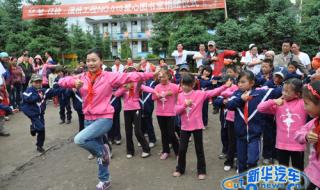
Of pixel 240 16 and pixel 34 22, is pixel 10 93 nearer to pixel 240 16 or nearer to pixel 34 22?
pixel 240 16

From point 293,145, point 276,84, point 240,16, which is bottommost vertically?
point 293,145

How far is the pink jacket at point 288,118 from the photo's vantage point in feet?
13.4

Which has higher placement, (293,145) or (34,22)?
(34,22)

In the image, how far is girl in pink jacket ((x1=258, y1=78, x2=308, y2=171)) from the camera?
13.3 ft

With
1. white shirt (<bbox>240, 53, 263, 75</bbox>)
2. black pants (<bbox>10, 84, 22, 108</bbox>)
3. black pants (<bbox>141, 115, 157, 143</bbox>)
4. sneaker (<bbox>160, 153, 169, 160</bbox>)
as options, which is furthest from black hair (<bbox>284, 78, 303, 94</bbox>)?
black pants (<bbox>10, 84, 22, 108</bbox>)

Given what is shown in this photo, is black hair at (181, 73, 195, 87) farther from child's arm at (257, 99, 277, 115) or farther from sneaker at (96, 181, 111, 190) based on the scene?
sneaker at (96, 181, 111, 190)

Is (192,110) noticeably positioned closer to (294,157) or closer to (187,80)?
(187,80)

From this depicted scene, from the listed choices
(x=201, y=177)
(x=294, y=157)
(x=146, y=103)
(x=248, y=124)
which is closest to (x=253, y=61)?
(x=146, y=103)

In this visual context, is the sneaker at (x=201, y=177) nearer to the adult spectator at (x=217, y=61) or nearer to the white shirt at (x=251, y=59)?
the adult spectator at (x=217, y=61)

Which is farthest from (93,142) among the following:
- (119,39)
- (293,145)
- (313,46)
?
(119,39)

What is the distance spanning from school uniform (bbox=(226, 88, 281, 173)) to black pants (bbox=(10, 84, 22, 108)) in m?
9.55

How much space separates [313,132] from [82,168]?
4248mm

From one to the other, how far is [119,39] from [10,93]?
46635mm

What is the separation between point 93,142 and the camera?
14.5ft
